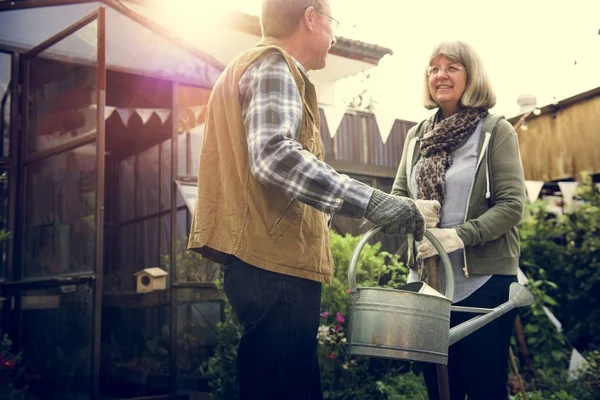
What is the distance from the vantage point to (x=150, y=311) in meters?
7.19

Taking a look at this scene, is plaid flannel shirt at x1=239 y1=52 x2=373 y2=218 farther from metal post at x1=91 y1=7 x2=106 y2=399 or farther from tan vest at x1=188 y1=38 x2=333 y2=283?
metal post at x1=91 y1=7 x2=106 y2=399

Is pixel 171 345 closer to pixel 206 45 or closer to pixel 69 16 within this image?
pixel 69 16

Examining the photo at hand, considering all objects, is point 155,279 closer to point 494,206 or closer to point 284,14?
point 494,206

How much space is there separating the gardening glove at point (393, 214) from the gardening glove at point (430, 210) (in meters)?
0.56

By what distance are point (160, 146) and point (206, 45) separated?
7.51 ft

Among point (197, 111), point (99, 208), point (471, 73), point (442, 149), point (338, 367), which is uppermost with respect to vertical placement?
point (197, 111)

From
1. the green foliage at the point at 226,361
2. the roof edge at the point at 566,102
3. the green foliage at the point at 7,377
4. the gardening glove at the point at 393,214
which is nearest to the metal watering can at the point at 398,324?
the gardening glove at the point at 393,214

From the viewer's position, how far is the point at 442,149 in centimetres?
309

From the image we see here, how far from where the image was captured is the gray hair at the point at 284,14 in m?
2.34

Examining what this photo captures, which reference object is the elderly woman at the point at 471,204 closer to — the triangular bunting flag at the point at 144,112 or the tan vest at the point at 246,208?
the tan vest at the point at 246,208

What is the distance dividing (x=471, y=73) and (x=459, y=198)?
20.9 inches

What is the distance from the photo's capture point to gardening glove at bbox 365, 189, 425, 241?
6.83 feet

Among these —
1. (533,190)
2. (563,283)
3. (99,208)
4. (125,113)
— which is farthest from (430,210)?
(533,190)

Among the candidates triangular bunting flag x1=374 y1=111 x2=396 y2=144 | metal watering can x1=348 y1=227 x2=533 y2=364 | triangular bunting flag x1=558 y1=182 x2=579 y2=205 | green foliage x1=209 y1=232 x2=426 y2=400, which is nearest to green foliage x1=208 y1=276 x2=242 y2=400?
green foliage x1=209 y1=232 x2=426 y2=400
